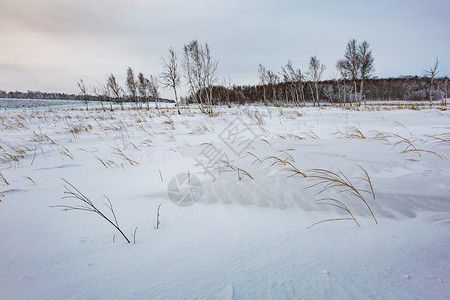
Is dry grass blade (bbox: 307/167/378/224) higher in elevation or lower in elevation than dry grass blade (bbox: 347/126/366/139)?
lower

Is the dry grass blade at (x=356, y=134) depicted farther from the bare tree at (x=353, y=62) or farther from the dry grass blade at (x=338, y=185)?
the bare tree at (x=353, y=62)

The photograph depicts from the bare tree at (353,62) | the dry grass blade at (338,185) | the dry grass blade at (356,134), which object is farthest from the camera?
the bare tree at (353,62)

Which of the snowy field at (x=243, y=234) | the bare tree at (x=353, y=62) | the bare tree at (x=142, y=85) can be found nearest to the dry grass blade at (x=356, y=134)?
the snowy field at (x=243, y=234)

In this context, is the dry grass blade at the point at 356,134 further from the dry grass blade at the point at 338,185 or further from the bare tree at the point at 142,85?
the bare tree at the point at 142,85

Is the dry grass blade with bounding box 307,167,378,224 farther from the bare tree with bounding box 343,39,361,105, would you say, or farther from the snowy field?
the bare tree with bounding box 343,39,361,105

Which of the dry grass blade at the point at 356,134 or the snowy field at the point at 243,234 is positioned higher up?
the dry grass blade at the point at 356,134

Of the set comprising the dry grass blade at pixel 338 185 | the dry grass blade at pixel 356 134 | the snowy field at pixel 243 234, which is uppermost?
the dry grass blade at pixel 356 134

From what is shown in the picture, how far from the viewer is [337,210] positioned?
4.05 ft

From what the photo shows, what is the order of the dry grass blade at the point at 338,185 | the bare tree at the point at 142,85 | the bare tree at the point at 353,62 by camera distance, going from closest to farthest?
the dry grass blade at the point at 338,185 → the bare tree at the point at 353,62 → the bare tree at the point at 142,85

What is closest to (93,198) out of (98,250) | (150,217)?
(150,217)

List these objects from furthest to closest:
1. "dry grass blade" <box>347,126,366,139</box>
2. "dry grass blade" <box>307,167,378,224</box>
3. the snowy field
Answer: "dry grass blade" <box>347,126,366,139</box>
"dry grass blade" <box>307,167,378,224</box>
the snowy field

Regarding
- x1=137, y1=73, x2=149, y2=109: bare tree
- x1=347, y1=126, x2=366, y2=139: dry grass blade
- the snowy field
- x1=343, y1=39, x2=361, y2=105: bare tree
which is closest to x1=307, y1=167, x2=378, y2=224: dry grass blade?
the snowy field

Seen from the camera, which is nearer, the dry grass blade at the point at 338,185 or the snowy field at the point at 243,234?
the snowy field at the point at 243,234

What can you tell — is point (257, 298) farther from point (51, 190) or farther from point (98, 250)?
point (51, 190)
